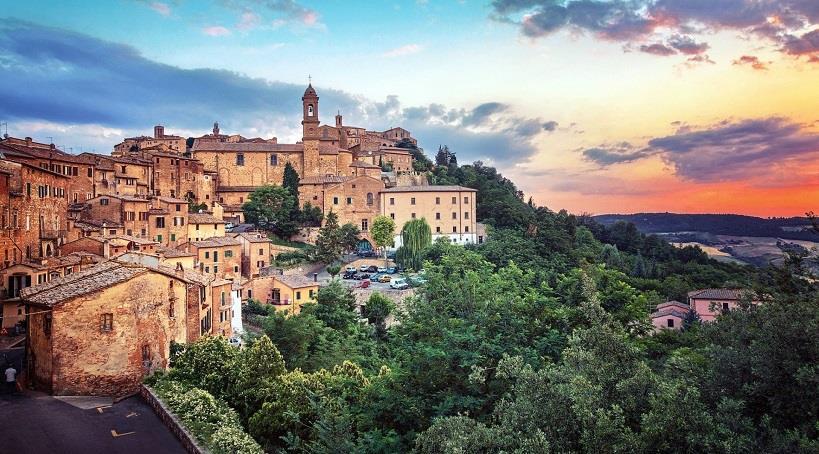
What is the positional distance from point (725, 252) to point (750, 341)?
76108 millimetres

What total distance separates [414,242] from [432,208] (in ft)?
20.5

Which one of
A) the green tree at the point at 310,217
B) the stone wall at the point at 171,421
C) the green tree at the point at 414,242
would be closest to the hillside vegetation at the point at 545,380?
the stone wall at the point at 171,421

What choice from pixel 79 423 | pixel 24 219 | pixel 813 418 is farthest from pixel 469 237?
pixel 813 418

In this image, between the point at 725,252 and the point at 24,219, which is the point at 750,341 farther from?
the point at 725,252

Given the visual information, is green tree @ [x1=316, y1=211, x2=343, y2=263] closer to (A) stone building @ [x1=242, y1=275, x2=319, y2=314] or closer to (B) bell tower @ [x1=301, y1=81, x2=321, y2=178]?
(A) stone building @ [x1=242, y1=275, x2=319, y2=314]

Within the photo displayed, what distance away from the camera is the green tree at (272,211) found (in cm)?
6200

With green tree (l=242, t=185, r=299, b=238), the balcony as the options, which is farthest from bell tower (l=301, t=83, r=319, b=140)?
the balcony

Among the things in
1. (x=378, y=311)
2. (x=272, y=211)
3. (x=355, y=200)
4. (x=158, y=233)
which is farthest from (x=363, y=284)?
(x=272, y=211)

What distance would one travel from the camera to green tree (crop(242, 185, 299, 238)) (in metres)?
62.0

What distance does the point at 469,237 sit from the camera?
6341 centimetres

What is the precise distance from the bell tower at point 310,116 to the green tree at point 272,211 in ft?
39.1

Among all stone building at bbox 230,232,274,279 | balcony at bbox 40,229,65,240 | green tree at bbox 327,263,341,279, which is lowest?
green tree at bbox 327,263,341,279

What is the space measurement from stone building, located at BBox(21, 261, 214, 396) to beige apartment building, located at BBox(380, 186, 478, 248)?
139 feet

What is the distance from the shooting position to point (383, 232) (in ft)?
192
